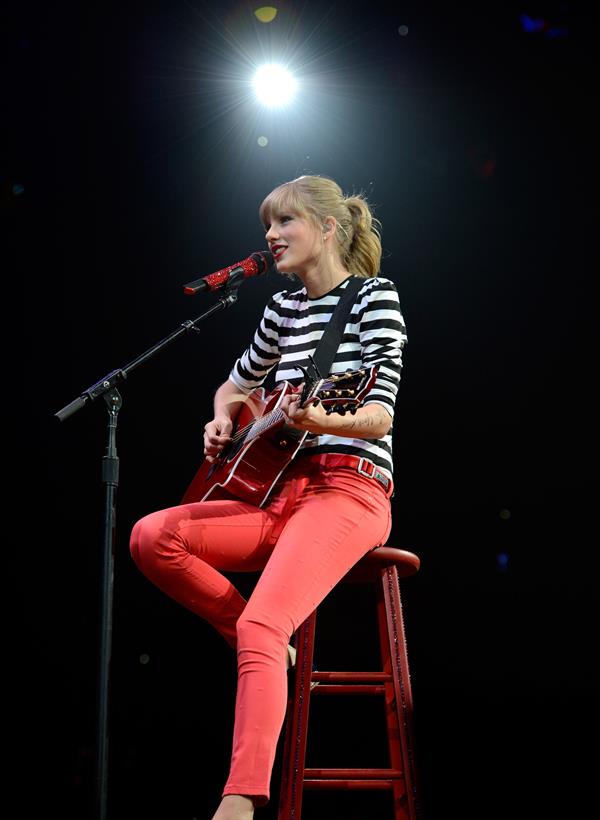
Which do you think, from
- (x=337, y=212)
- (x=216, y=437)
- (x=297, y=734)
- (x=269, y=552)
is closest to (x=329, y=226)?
(x=337, y=212)

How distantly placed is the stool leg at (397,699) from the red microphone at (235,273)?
33.5 inches

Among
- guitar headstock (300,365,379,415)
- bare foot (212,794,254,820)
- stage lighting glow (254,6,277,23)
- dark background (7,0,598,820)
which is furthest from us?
stage lighting glow (254,6,277,23)

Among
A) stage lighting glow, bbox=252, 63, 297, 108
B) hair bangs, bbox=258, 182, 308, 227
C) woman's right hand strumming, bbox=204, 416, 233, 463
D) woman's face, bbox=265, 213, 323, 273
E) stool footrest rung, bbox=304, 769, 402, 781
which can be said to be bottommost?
stool footrest rung, bbox=304, 769, 402, 781

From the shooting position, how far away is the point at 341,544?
1779mm

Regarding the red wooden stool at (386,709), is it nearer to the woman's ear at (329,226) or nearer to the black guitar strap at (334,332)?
the black guitar strap at (334,332)

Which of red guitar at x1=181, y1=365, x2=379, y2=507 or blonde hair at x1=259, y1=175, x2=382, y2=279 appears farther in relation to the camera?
blonde hair at x1=259, y1=175, x2=382, y2=279

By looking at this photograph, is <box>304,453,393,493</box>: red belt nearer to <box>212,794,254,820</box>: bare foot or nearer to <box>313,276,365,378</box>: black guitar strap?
<box>313,276,365,378</box>: black guitar strap

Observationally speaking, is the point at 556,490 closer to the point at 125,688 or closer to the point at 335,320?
the point at 335,320

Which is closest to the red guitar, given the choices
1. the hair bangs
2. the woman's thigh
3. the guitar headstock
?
the guitar headstock

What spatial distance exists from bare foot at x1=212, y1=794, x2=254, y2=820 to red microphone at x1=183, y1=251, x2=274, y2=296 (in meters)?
1.14

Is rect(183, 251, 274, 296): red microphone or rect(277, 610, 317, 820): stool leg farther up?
rect(183, 251, 274, 296): red microphone

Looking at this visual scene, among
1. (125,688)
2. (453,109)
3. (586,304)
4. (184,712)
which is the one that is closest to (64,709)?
(125,688)

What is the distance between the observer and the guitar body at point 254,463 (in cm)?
187

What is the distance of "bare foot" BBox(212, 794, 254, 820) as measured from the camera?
1.40 meters
